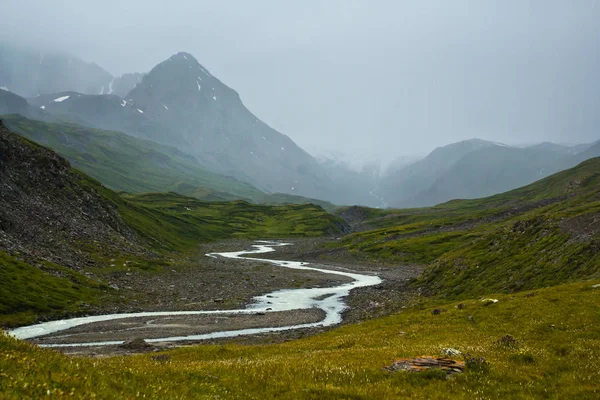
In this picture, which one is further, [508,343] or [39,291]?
[39,291]

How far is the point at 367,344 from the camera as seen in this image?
29.3m

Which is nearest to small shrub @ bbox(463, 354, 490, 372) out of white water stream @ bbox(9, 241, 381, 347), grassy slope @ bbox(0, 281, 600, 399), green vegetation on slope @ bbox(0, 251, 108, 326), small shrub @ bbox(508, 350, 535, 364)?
grassy slope @ bbox(0, 281, 600, 399)

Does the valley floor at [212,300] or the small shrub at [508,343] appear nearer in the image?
the small shrub at [508,343]

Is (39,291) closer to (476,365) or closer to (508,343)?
(508,343)

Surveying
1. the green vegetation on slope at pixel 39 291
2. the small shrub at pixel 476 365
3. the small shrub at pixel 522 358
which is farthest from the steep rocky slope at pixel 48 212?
the small shrub at pixel 522 358

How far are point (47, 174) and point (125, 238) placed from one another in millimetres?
27020

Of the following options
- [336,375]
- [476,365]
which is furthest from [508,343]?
[336,375]

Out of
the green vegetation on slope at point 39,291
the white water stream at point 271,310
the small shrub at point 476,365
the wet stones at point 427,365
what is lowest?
the white water stream at point 271,310

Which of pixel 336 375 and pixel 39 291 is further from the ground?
pixel 336 375

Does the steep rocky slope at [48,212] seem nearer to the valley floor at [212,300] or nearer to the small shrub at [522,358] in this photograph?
the valley floor at [212,300]

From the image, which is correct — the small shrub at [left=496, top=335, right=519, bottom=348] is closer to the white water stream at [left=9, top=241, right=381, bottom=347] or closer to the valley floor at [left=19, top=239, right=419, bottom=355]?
the valley floor at [left=19, top=239, right=419, bottom=355]

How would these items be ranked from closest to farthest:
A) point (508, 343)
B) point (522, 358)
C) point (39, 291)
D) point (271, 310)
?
point (522, 358), point (508, 343), point (39, 291), point (271, 310)

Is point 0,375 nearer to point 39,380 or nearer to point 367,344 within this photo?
point 39,380

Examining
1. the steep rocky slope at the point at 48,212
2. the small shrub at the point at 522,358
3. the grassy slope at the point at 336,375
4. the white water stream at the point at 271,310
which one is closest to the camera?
the grassy slope at the point at 336,375
